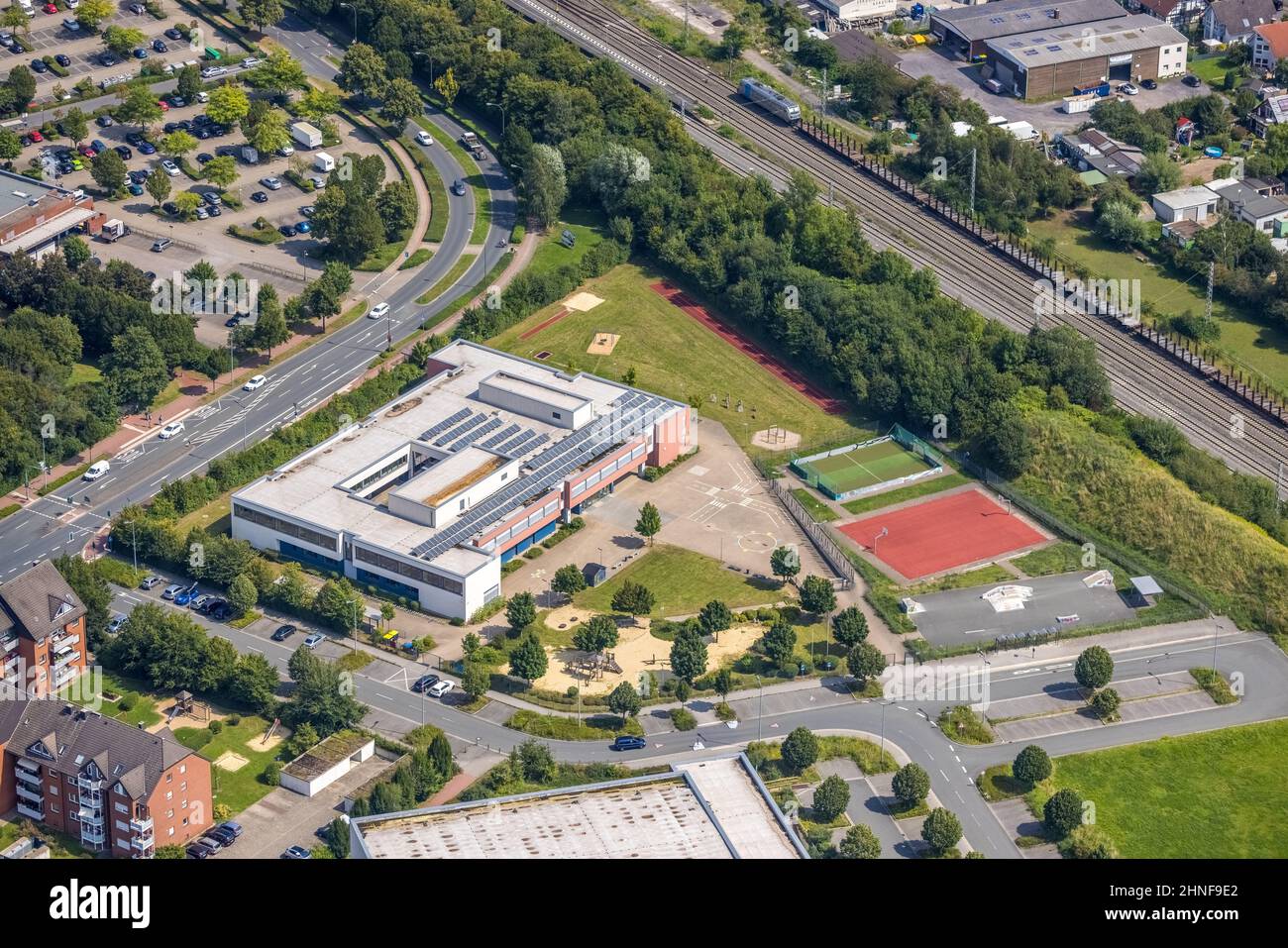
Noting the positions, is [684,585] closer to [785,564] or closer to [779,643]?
[785,564]

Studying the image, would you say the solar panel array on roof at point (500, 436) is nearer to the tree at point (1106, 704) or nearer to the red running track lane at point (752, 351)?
the red running track lane at point (752, 351)

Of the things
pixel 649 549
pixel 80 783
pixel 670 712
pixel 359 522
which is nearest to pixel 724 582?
pixel 649 549

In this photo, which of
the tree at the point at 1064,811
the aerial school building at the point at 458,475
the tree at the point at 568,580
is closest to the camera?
the tree at the point at 1064,811

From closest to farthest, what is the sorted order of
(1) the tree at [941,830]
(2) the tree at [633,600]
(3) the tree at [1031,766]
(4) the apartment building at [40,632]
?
(1) the tree at [941,830]
(3) the tree at [1031,766]
(4) the apartment building at [40,632]
(2) the tree at [633,600]

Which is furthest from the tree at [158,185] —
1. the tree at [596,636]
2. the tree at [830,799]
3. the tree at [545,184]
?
the tree at [830,799]

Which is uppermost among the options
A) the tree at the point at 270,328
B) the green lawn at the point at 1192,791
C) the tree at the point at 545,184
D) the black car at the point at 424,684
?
the tree at the point at 545,184

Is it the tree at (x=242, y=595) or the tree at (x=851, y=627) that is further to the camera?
the tree at (x=242, y=595)

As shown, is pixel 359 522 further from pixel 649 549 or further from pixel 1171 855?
pixel 1171 855
